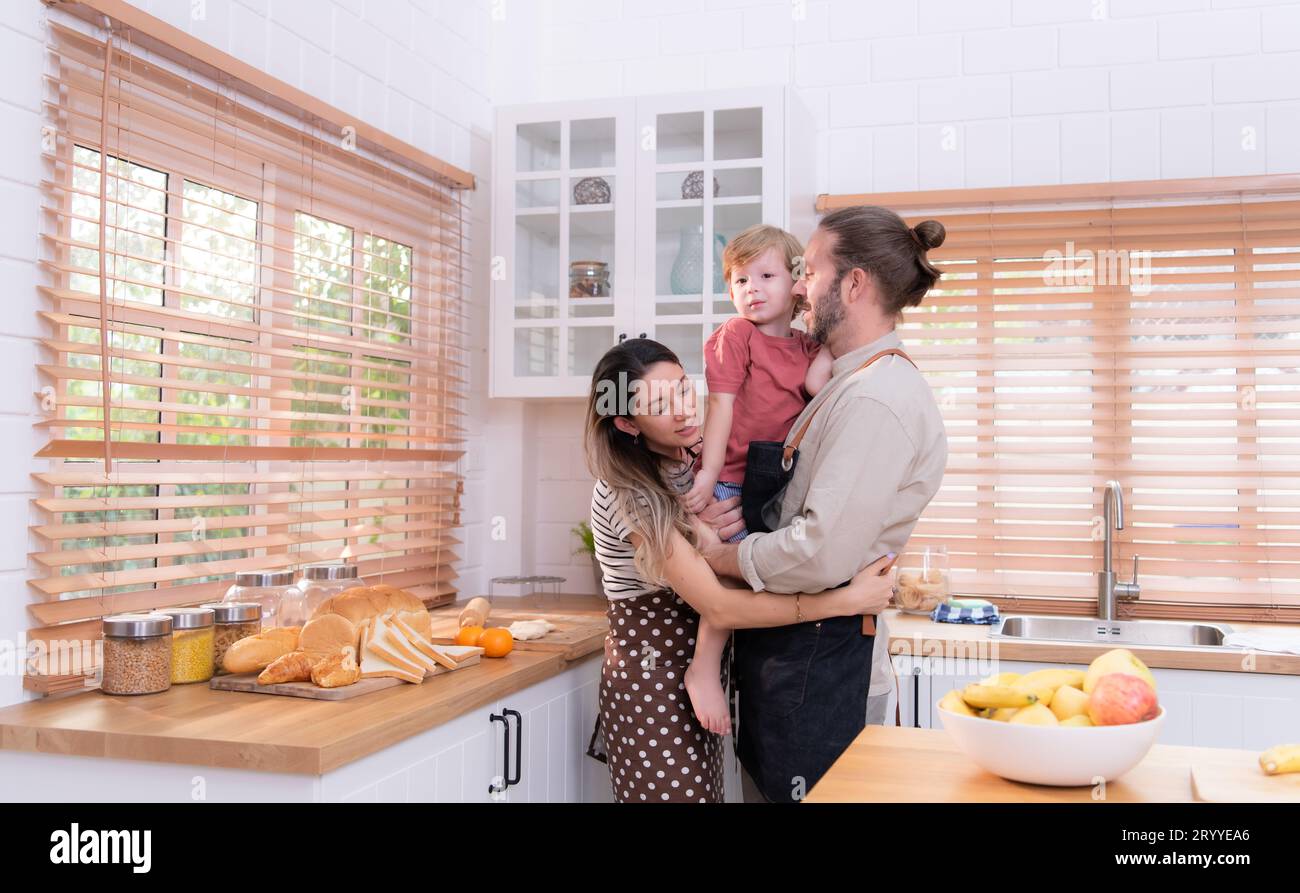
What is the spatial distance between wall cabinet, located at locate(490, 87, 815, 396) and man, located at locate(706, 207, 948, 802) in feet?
3.05

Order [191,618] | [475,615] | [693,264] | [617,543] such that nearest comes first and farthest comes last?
[191,618] → [617,543] → [475,615] → [693,264]

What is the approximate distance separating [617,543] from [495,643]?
36 centimetres

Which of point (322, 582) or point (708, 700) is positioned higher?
point (322, 582)

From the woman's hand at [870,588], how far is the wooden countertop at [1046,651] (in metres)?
0.60

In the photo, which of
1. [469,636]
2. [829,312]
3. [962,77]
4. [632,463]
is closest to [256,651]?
[469,636]

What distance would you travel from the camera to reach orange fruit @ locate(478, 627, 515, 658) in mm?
2236

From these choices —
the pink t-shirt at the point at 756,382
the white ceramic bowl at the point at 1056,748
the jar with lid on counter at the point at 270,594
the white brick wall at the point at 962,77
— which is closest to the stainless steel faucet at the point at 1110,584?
the white brick wall at the point at 962,77

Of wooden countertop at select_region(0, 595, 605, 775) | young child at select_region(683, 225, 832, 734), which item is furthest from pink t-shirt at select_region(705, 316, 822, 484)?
wooden countertop at select_region(0, 595, 605, 775)

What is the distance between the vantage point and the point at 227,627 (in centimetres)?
198

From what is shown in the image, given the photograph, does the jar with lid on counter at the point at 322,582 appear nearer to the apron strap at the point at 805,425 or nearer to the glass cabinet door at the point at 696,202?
the apron strap at the point at 805,425

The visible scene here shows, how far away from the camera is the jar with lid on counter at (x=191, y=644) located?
6.20 ft

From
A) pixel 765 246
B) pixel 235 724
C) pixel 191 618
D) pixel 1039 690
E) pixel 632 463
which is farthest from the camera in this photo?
pixel 765 246

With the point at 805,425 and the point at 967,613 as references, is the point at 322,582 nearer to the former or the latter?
the point at 805,425
